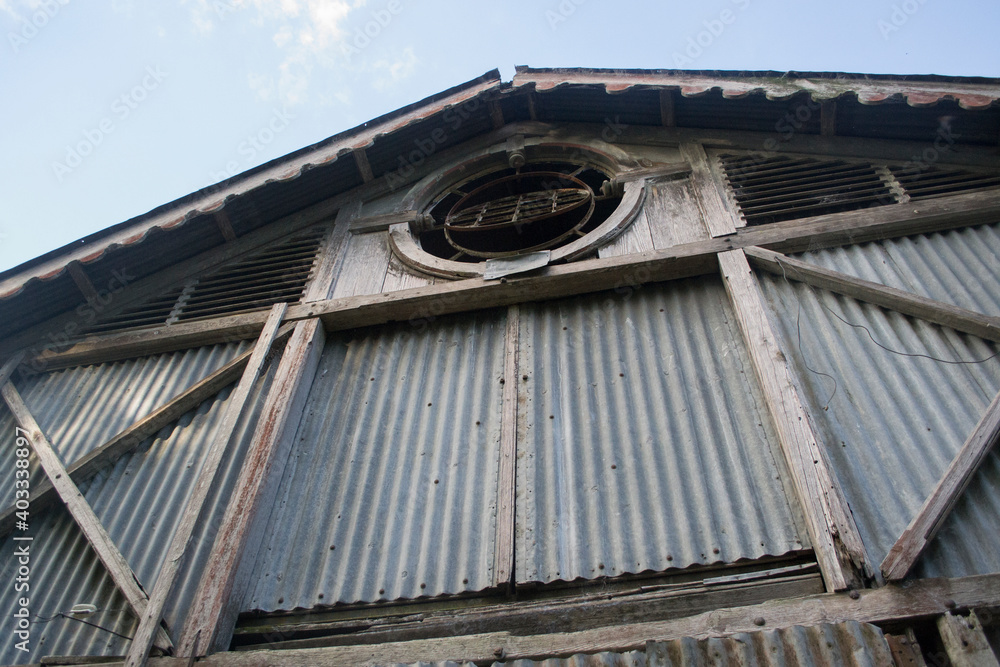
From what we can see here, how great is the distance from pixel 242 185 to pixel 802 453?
5.17 meters

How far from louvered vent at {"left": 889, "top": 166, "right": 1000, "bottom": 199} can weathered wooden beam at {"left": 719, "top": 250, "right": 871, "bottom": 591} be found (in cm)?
168

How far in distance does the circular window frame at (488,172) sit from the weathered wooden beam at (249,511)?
1.20 m

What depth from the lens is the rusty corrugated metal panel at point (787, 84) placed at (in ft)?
16.8

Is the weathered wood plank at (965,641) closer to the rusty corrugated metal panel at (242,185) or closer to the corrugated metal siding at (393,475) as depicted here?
the corrugated metal siding at (393,475)

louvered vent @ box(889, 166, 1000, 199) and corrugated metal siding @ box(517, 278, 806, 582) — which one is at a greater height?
louvered vent @ box(889, 166, 1000, 199)

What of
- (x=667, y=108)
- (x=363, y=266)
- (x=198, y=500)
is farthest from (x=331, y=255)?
(x=667, y=108)

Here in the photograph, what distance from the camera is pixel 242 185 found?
6492 mm

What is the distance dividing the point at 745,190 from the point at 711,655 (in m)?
3.99

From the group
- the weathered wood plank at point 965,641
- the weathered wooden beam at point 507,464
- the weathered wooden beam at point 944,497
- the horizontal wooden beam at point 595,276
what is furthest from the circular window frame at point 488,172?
the weathered wood plank at point 965,641

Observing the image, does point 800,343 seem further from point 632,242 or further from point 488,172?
point 488,172

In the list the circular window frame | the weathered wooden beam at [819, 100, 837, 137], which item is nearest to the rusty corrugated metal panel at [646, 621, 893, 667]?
the circular window frame

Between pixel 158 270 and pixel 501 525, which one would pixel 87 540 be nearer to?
pixel 501 525

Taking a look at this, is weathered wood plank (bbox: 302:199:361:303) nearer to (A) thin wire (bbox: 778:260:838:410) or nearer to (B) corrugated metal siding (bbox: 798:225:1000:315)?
(A) thin wire (bbox: 778:260:838:410)

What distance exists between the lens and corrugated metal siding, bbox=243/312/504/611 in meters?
3.65
